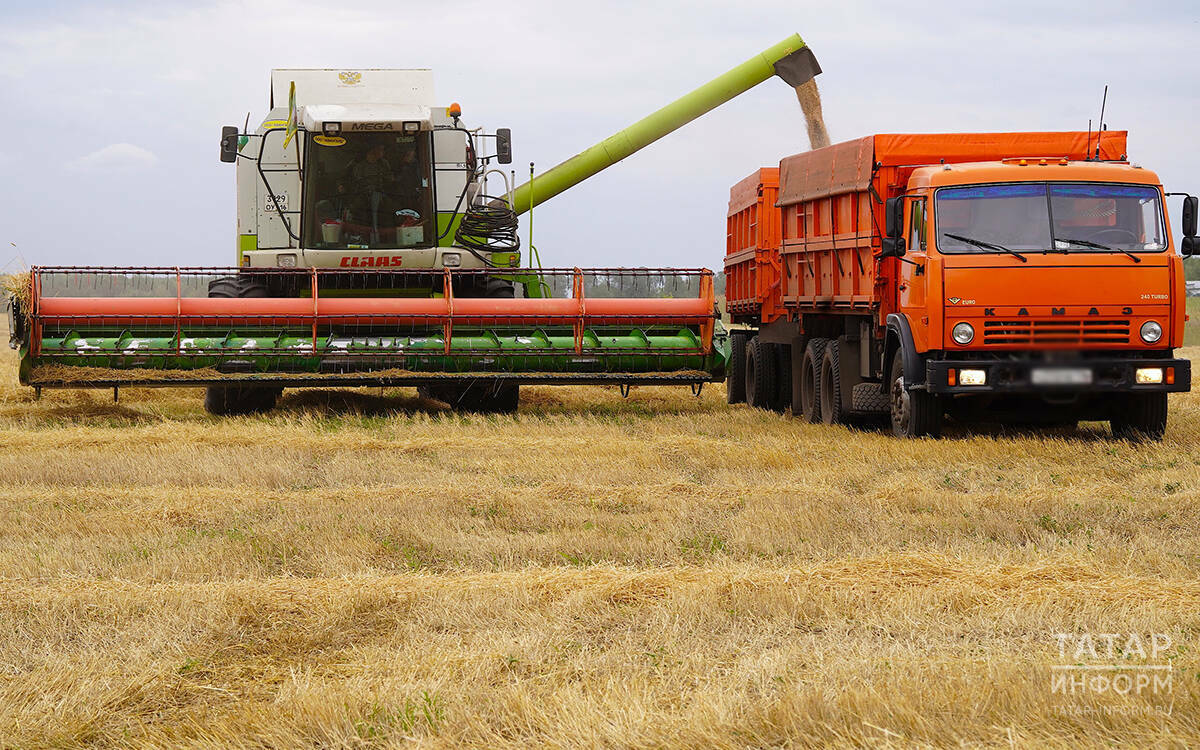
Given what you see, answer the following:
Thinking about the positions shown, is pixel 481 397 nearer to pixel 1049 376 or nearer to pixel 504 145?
pixel 504 145

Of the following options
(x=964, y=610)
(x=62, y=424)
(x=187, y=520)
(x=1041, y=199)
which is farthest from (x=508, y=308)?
(x=964, y=610)

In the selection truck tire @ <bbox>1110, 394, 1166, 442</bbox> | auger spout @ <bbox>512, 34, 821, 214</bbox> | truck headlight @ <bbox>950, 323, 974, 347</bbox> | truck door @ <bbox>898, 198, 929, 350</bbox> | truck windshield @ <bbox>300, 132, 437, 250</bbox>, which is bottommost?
truck tire @ <bbox>1110, 394, 1166, 442</bbox>

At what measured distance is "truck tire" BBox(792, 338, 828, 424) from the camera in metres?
14.7

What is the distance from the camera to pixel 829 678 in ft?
14.7

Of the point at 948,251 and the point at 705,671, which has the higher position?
the point at 948,251

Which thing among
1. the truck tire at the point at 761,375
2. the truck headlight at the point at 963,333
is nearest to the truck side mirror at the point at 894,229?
the truck headlight at the point at 963,333

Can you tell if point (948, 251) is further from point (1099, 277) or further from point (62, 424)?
point (62, 424)

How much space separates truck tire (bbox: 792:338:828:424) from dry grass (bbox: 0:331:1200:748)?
3.61 meters

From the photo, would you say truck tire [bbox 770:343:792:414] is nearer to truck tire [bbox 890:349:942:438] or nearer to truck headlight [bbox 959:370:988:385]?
truck tire [bbox 890:349:942:438]

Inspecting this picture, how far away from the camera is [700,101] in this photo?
19.3 meters

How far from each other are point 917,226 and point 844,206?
1682mm

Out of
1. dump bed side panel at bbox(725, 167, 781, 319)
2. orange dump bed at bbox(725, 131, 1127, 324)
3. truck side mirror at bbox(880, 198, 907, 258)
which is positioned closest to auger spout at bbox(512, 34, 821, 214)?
dump bed side panel at bbox(725, 167, 781, 319)

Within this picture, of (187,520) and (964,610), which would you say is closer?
(964,610)

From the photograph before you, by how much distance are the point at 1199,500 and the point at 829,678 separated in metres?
4.66
